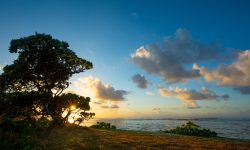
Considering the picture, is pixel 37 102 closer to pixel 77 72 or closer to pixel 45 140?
pixel 77 72

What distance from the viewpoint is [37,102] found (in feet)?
89.7

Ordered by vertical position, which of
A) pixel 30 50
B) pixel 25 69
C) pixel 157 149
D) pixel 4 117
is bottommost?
pixel 157 149

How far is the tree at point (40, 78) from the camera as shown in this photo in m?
25.0

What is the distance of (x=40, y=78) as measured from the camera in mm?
27453

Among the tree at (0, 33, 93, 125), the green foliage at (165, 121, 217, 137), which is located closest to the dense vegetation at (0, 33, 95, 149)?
the tree at (0, 33, 93, 125)

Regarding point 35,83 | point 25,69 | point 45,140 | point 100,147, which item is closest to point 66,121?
point 35,83

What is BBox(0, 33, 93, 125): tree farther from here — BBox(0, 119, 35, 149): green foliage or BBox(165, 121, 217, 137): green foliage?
BBox(165, 121, 217, 137): green foliage

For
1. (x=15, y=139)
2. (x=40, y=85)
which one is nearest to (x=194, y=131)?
(x=40, y=85)

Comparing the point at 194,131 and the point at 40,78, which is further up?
the point at 40,78

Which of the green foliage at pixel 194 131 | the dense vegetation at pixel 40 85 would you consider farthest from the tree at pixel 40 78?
the green foliage at pixel 194 131

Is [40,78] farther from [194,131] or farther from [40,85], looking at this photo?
[194,131]

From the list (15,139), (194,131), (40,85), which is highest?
(40,85)

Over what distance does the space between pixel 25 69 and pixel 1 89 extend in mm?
2685

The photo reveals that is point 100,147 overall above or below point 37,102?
below
